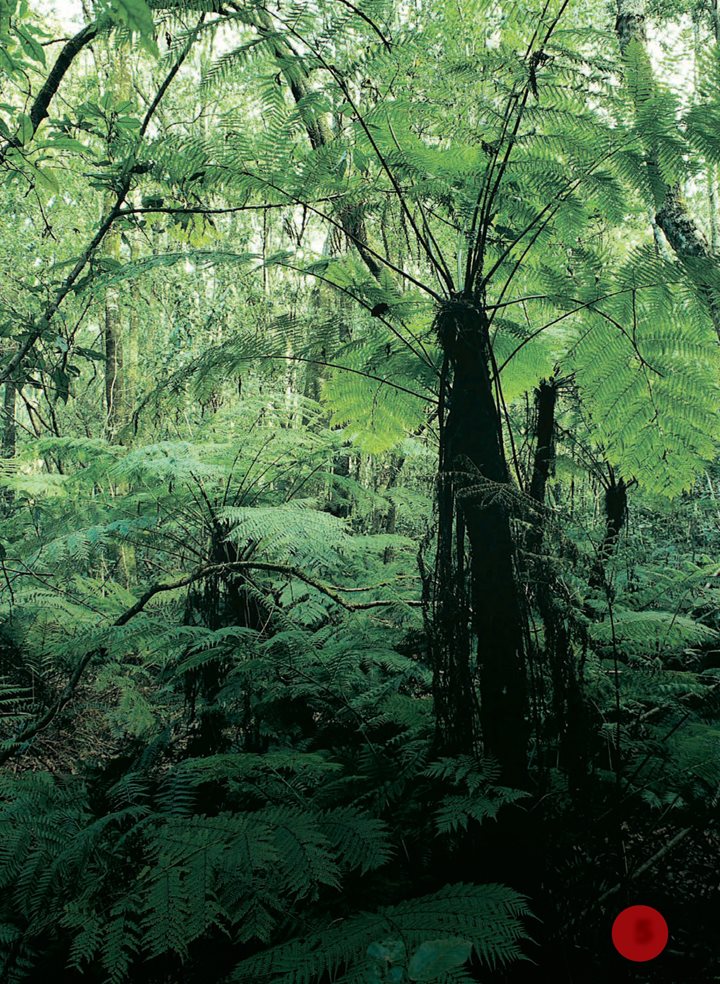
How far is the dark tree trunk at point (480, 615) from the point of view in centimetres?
164

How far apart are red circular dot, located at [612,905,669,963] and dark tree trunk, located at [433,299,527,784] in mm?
376

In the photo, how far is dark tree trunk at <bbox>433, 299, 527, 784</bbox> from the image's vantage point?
164 cm

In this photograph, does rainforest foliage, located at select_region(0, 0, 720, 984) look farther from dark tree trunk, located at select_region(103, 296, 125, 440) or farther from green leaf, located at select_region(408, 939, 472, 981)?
dark tree trunk, located at select_region(103, 296, 125, 440)

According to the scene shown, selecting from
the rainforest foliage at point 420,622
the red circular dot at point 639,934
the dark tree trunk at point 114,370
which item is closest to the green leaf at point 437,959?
the rainforest foliage at point 420,622

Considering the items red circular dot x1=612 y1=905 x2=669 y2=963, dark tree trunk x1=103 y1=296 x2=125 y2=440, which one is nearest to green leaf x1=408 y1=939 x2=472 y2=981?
red circular dot x1=612 y1=905 x2=669 y2=963

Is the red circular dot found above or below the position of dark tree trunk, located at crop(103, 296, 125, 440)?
below

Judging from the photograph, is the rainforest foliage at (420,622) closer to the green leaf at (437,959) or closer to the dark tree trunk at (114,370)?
the green leaf at (437,959)

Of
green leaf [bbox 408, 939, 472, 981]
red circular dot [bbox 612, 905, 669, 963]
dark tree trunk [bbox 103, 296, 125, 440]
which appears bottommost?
red circular dot [bbox 612, 905, 669, 963]

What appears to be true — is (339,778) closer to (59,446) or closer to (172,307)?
(59,446)

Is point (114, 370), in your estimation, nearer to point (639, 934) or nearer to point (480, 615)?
point (480, 615)

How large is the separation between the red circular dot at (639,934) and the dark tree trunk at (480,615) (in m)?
0.38

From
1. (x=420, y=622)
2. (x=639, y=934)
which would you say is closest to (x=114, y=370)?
(x=420, y=622)

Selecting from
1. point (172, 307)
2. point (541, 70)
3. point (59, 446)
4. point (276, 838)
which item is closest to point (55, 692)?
point (59, 446)

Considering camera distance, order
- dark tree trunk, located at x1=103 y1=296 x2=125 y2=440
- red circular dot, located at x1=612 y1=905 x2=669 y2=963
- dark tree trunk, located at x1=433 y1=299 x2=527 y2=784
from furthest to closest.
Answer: dark tree trunk, located at x1=103 y1=296 x2=125 y2=440, dark tree trunk, located at x1=433 y1=299 x2=527 y2=784, red circular dot, located at x1=612 y1=905 x2=669 y2=963
